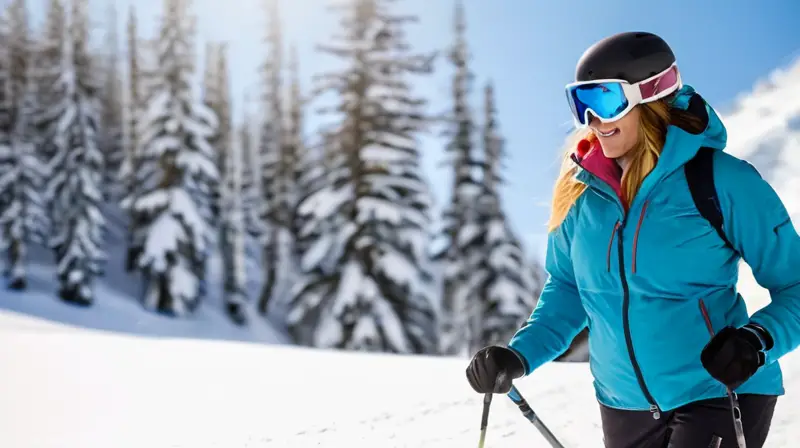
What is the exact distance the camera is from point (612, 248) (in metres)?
2.16

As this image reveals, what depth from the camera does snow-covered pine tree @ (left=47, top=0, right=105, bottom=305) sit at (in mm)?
31281

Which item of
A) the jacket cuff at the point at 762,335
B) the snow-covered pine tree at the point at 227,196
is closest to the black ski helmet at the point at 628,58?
the jacket cuff at the point at 762,335

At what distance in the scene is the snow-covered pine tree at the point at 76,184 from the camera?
103ft

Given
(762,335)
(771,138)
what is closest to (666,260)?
(762,335)

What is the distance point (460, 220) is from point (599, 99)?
2290 centimetres

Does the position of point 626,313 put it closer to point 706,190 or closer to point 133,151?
point 706,190

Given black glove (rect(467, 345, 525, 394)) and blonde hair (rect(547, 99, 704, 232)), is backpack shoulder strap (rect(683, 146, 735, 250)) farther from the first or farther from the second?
black glove (rect(467, 345, 525, 394))

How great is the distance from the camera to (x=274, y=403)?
535cm

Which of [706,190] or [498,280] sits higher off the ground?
[706,190]

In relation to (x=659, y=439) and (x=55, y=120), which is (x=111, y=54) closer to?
(x=55, y=120)

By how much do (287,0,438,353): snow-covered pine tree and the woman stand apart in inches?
680

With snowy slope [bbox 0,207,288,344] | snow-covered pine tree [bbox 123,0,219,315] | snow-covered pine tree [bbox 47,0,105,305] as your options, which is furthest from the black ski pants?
snow-covered pine tree [bbox 47,0,105,305]

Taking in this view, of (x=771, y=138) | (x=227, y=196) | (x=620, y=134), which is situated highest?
(x=620, y=134)

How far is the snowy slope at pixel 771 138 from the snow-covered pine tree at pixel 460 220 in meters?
11.5
